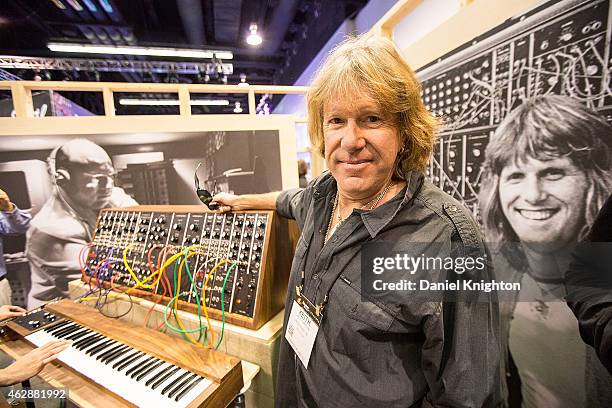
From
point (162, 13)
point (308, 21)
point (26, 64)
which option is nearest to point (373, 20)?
point (308, 21)

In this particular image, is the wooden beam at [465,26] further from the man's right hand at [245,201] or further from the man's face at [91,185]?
the man's face at [91,185]

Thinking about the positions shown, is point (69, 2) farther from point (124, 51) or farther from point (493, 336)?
point (493, 336)

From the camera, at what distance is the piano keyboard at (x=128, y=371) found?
2.91ft

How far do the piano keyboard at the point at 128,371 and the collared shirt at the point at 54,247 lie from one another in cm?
221

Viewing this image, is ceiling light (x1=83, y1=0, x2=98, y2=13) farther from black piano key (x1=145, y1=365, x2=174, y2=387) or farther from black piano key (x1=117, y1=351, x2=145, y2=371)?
black piano key (x1=145, y1=365, x2=174, y2=387)

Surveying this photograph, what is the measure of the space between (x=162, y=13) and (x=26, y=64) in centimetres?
170

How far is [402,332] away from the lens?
0.72 metres

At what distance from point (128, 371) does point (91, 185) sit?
2887mm

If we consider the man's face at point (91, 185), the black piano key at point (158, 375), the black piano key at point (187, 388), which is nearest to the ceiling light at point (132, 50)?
the man's face at point (91, 185)

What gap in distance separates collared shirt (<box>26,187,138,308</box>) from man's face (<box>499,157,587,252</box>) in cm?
397

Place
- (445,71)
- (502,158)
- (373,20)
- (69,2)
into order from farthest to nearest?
(373,20)
(69,2)
(445,71)
(502,158)

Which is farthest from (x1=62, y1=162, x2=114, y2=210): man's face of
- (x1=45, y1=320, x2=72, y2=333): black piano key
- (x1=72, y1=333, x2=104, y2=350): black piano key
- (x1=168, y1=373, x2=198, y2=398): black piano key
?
(x1=168, y1=373, x2=198, y2=398): black piano key

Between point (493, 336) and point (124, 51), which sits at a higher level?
point (124, 51)

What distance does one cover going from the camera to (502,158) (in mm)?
1233
